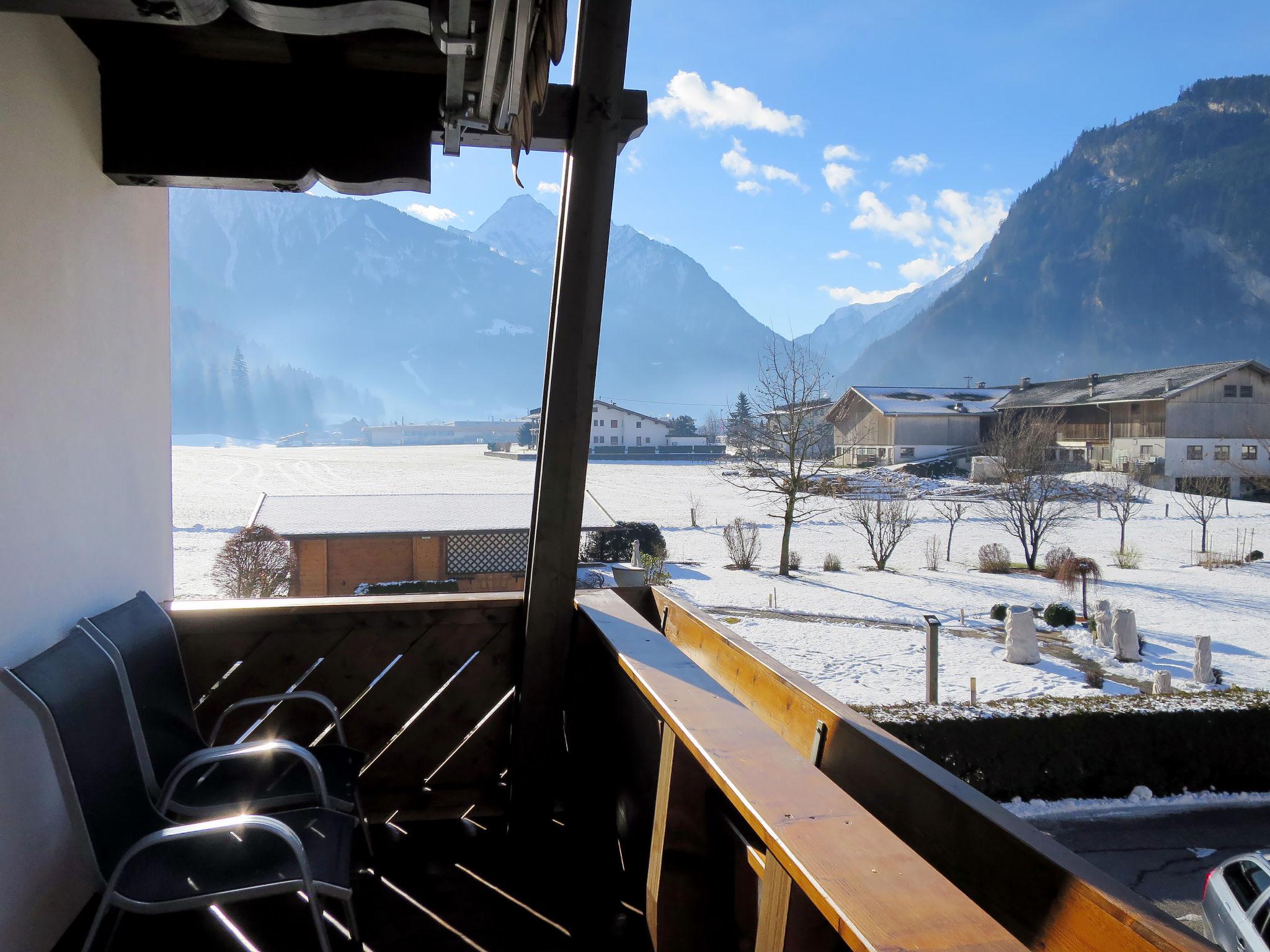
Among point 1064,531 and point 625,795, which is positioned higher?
point 625,795

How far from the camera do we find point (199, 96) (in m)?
1.72

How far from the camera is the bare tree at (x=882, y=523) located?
54.4 ft

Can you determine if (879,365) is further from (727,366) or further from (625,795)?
(625,795)

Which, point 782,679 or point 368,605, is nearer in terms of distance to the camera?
point 782,679

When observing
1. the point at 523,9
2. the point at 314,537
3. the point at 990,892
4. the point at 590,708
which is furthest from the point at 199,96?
the point at 314,537

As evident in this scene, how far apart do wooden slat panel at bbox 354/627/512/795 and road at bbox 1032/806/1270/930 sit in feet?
11.8

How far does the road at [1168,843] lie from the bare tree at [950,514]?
41.4 feet

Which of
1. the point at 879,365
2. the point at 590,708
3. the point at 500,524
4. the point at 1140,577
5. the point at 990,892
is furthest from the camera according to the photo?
the point at 879,365

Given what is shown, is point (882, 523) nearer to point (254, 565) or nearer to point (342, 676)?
point (254, 565)

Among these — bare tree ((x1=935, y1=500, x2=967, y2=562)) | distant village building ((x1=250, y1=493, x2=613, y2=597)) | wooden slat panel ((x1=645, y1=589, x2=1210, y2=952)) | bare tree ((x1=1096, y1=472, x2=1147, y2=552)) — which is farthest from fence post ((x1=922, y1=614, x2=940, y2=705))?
bare tree ((x1=1096, y1=472, x2=1147, y2=552))

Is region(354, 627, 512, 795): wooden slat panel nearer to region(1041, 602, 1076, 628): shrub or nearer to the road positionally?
the road

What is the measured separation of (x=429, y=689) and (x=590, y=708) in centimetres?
48

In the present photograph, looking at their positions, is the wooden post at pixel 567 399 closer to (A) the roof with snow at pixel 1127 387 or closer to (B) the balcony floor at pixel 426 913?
(B) the balcony floor at pixel 426 913

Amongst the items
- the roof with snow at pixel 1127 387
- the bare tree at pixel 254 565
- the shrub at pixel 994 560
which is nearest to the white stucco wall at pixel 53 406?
the bare tree at pixel 254 565
